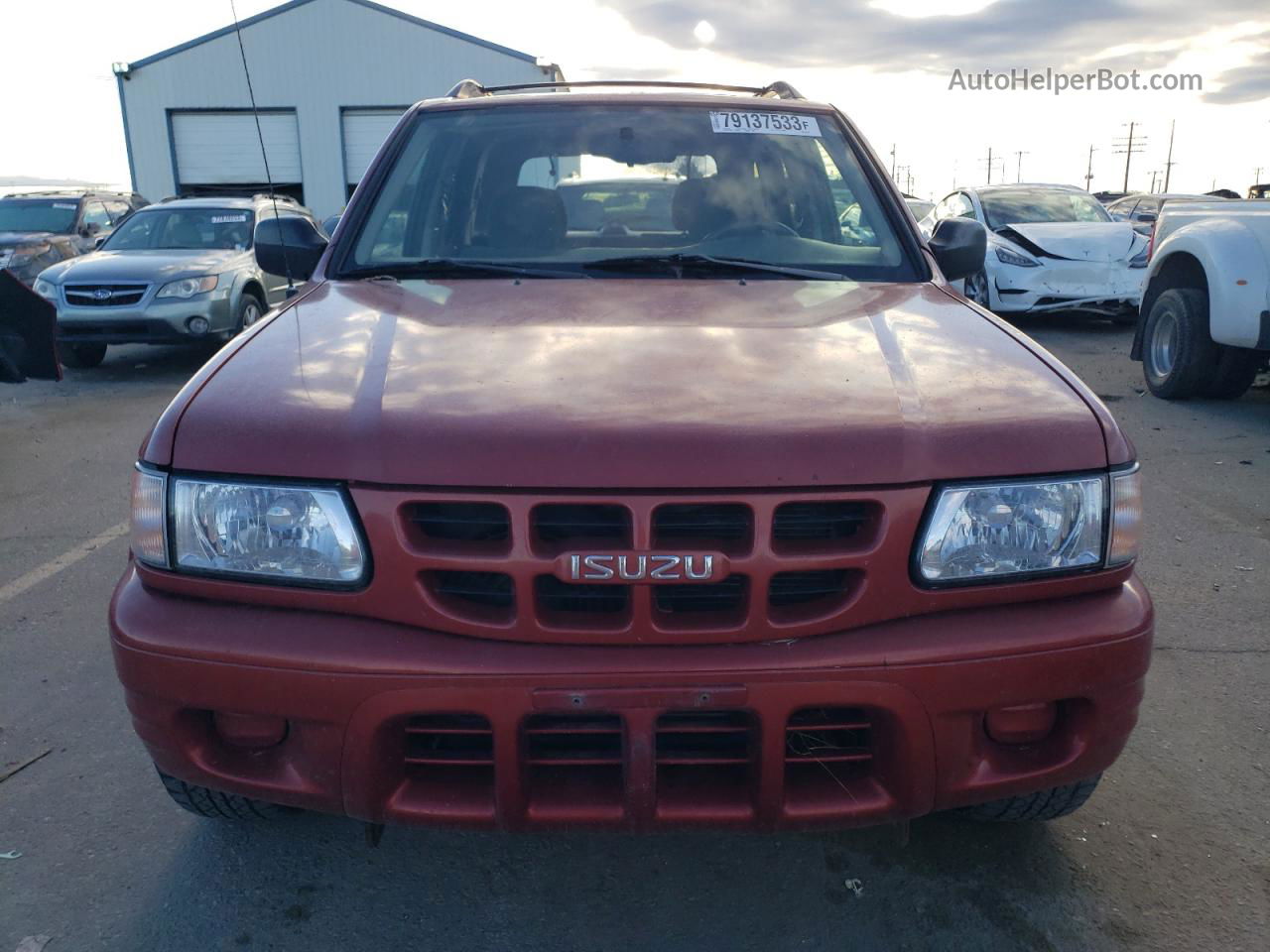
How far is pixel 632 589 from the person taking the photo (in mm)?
1718

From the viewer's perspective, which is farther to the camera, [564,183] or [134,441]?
[134,441]


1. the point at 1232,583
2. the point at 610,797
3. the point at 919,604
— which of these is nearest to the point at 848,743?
the point at 919,604

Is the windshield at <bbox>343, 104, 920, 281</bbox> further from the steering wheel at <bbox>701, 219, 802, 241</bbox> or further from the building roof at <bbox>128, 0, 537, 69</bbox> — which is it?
the building roof at <bbox>128, 0, 537, 69</bbox>

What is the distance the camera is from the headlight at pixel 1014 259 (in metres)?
10.0

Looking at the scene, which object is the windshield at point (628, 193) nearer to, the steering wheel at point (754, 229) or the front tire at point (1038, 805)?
the steering wheel at point (754, 229)

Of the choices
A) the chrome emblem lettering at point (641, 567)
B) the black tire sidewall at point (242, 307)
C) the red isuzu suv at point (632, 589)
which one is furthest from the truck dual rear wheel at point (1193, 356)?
the black tire sidewall at point (242, 307)

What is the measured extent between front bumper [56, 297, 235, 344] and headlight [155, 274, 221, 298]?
5 cm

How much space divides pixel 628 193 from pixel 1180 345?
17.5ft

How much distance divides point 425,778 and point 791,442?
0.90 meters

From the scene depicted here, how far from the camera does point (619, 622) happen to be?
1.74m

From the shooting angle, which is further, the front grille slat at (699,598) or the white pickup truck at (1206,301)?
the white pickup truck at (1206,301)

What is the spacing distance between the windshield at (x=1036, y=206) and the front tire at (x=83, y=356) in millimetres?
9121

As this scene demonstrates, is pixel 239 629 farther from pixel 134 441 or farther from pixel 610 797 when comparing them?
pixel 134 441

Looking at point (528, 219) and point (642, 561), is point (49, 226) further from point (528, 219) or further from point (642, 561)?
point (642, 561)
